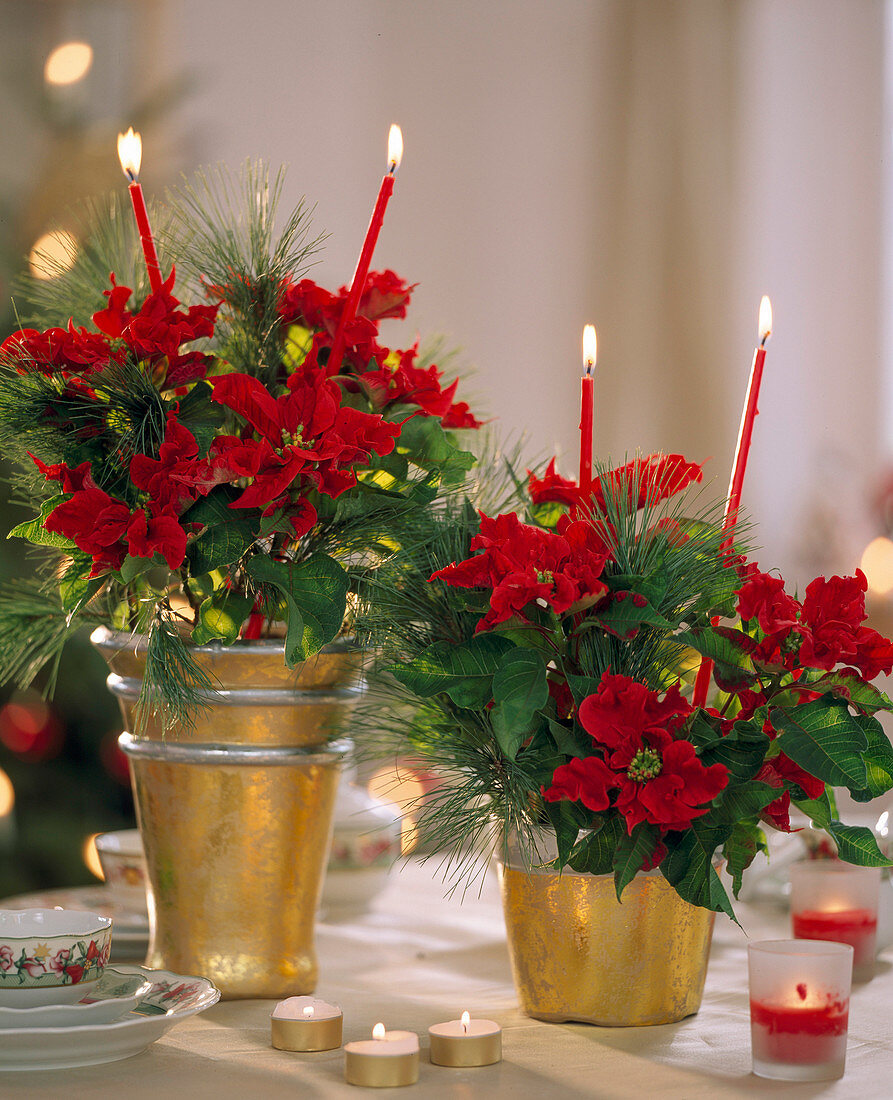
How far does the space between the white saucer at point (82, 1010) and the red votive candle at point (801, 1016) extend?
259 mm

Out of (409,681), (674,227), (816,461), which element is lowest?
(409,681)

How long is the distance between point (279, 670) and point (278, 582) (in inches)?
2.5

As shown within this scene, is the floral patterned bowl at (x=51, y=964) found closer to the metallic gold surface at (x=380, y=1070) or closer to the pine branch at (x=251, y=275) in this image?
the metallic gold surface at (x=380, y=1070)

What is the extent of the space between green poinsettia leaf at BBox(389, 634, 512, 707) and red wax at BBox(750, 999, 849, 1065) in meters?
0.18

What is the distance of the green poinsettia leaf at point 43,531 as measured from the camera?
57 centimetres

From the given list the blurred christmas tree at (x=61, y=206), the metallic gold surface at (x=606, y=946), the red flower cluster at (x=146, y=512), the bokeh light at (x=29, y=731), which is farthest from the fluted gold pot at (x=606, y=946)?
the bokeh light at (x=29, y=731)

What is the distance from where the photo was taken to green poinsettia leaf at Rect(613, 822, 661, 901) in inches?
20.0

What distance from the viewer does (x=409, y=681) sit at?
0.55 metres

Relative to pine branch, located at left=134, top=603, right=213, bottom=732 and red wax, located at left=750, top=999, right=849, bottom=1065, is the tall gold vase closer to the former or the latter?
pine branch, located at left=134, top=603, right=213, bottom=732

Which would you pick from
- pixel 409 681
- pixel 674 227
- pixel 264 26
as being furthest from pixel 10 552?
pixel 409 681

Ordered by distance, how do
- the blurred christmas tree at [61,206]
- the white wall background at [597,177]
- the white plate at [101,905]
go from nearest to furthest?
the white plate at [101,905] → the blurred christmas tree at [61,206] → the white wall background at [597,177]

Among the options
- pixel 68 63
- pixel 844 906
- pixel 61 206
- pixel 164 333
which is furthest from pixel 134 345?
pixel 68 63

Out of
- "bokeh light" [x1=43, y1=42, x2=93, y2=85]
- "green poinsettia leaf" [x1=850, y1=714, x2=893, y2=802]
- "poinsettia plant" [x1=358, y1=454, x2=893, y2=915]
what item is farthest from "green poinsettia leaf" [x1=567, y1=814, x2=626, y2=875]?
"bokeh light" [x1=43, y1=42, x2=93, y2=85]

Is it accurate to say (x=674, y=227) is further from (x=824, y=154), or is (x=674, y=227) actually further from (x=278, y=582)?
(x=278, y=582)
